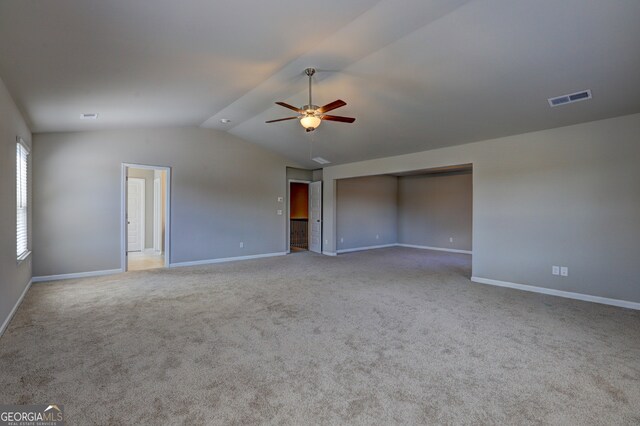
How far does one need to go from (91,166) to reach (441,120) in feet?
20.0

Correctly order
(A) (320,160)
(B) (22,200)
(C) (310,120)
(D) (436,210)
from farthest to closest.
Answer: (D) (436,210) < (A) (320,160) < (B) (22,200) < (C) (310,120)

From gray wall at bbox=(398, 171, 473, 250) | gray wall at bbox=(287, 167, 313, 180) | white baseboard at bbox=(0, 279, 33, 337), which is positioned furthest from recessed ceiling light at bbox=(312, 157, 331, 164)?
white baseboard at bbox=(0, 279, 33, 337)

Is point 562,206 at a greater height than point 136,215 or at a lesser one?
greater

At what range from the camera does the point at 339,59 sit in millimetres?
3553

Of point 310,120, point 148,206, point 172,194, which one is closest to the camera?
point 310,120

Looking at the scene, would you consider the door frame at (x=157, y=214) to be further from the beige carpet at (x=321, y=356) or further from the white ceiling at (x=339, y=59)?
the beige carpet at (x=321, y=356)

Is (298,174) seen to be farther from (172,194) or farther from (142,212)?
(142,212)

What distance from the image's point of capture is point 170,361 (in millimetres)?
2531

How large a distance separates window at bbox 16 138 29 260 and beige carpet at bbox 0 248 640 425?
2.38 feet

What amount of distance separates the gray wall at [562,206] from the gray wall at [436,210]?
11.8 feet

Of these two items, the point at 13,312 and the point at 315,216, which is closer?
the point at 13,312

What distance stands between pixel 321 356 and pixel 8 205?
3804 mm

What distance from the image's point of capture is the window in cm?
403

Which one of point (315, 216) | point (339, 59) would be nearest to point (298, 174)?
point (315, 216)
